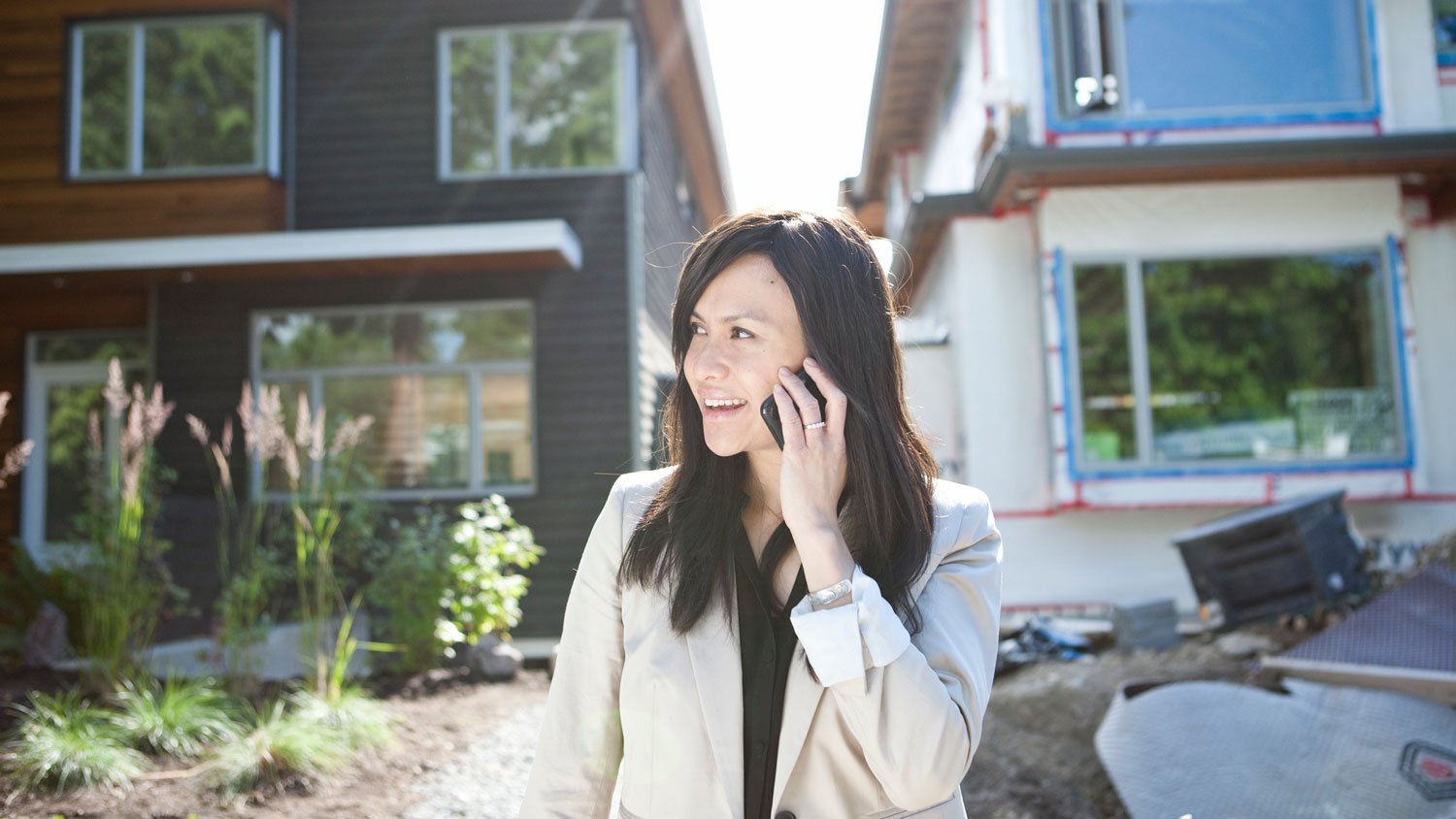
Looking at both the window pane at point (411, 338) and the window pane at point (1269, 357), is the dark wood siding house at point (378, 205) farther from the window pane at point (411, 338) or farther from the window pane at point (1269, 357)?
the window pane at point (1269, 357)

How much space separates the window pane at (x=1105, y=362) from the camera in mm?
7961

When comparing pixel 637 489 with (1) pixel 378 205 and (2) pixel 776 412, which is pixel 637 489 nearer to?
(2) pixel 776 412

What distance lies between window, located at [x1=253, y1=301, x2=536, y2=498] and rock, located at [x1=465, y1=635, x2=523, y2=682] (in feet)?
9.36

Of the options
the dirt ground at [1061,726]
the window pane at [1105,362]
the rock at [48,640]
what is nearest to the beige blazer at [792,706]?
the dirt ground at [1061,726]

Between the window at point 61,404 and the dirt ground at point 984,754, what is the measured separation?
5.58 m

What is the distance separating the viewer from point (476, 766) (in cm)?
443

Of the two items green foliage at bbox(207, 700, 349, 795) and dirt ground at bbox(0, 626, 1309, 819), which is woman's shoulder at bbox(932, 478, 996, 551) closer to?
dirt ground at bbox(0, 626, 1309, 819)

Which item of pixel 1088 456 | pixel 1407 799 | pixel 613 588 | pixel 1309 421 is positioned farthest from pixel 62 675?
pixel 1309 421

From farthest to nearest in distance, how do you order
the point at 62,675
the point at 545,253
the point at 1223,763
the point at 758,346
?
the point at 545,253
the point at 62,675
the point at 1223,763
the point at 758,346

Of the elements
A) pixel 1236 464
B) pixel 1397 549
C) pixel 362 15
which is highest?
pixel 362 15

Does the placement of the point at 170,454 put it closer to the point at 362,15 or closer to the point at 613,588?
the point at 362,15

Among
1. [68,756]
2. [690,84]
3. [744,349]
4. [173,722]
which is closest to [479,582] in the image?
[173,722]

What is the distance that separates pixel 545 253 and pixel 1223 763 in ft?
22.0

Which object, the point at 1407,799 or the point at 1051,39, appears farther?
the point at 1051,39
